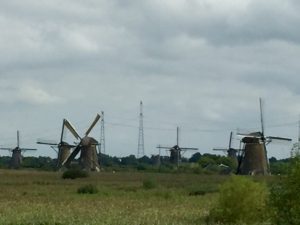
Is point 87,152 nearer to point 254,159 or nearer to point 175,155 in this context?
point 254,159

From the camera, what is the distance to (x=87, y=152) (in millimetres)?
141500

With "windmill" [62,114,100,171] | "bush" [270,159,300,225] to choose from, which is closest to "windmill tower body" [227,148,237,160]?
"windmill" [62,114,100,171]

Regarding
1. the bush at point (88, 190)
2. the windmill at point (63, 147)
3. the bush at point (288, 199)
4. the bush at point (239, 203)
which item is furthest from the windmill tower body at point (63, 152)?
the bush at point (288, 199)

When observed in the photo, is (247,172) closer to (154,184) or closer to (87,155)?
(87,155)

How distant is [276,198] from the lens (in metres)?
28.8

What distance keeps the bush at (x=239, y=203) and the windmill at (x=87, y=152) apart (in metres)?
103

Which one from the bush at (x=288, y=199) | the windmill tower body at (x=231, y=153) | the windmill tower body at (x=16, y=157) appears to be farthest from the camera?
the windmill tower body at (x=16, y=157)

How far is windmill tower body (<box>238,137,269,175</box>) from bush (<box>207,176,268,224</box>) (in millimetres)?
81581

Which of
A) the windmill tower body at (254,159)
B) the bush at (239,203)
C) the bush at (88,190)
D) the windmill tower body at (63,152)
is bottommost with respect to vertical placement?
the bush at (239,203)

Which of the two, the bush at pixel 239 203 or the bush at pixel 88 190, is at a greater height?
the bush at pixel 88 190

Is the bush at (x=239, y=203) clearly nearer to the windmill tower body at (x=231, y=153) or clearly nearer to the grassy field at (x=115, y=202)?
the grassy field at (x=115, y=202)

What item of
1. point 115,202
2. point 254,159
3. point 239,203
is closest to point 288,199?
point 239,203

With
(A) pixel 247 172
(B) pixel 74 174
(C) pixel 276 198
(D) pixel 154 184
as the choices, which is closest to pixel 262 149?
A: (A) pixel 247 172

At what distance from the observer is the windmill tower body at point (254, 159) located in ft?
397
